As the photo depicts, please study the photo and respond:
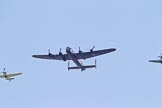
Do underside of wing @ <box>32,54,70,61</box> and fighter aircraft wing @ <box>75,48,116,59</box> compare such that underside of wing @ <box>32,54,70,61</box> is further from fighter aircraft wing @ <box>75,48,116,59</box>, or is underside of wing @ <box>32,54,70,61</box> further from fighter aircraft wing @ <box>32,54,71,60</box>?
fighter aircraft wing @ <box>75,48,116,59</box>

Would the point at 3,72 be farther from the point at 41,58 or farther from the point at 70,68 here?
the point at 70,68

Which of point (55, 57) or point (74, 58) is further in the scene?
point (55, 57)

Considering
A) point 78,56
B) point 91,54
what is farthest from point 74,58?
point 91,54

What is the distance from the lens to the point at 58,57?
211ft

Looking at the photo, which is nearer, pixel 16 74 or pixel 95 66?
pixel 95 66

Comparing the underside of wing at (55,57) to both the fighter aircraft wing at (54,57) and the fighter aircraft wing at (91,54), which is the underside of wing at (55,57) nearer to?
the fighter aircraft wing at (54,57)

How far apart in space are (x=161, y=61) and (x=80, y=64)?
22396mm

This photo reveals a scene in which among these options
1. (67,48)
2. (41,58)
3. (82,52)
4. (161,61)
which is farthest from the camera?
(161,61)

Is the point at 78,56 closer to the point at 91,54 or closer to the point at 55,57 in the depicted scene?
the point at 91,54

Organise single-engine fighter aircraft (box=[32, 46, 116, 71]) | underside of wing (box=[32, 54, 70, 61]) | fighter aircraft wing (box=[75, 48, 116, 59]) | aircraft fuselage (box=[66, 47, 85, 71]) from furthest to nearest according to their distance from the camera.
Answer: underside of wing (box=[32, 54, 70, 61]), fighter aircraft wing (box=[75, 48, 116, 59]), single-engine fighter aircraft (box=[32, 46, 116, 71]), aircraft fuselage (box=[66, 47, 85, 71])

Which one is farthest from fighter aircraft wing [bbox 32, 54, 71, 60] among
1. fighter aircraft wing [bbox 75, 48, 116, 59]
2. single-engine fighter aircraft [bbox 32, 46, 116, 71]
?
fighter aircraft wing [bbox 75, 48, 116, 59]

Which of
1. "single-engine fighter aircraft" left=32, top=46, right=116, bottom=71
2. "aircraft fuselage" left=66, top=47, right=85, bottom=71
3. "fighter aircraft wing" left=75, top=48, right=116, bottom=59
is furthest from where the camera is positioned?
"fighter aircraft wing" left=75, top=48, right=116, bottom=59

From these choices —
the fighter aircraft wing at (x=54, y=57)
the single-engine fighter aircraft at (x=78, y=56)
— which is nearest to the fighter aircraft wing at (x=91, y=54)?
the single-engine fighter aircraft at (x=78, y=56)

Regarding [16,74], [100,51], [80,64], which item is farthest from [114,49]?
[16,74]
